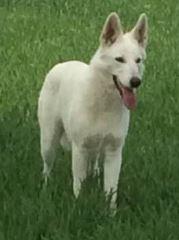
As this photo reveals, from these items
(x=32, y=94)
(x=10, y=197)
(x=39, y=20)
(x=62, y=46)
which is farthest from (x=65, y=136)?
(x=39, y=20)

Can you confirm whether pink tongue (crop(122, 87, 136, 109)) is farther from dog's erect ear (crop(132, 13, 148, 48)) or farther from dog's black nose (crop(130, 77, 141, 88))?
dog's erect ear (crop(132, 13, 148, 48))

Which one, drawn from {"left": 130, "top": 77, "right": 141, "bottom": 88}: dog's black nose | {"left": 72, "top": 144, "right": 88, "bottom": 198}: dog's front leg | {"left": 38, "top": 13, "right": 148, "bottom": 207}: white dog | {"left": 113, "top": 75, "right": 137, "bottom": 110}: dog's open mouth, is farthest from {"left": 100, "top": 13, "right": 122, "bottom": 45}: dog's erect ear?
{"left": 72, "top": 144, "right": 88, "bottom": 198}: dog's front leg

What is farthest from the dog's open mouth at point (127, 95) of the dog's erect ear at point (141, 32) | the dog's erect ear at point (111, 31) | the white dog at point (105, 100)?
the dog's erect ear at point (141, 32)

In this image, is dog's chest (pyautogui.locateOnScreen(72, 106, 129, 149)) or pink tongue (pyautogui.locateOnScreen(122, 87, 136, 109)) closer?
pink tongue (pyautogui.locateOnScreen(122, 87, 136, 109))

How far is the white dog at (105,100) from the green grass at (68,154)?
229mm

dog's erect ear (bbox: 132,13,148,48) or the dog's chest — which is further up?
dog's erect ear (bbox: 132,13,148,48)

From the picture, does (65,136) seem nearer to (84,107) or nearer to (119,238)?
(84,107)

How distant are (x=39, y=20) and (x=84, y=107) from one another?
23.7ft

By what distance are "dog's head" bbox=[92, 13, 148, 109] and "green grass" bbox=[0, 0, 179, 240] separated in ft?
2.34

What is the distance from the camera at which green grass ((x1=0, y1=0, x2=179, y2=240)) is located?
5.56 meters

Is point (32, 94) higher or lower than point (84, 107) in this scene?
lower

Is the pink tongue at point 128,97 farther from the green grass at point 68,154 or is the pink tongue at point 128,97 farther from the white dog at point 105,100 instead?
the green grass at point 68,154

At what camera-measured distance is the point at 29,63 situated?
10.6m

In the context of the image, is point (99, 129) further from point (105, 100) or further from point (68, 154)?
point (68, 154)
